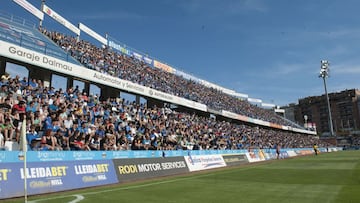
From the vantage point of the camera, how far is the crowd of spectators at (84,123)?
13.1m

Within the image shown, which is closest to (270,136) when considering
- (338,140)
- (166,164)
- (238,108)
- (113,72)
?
(238,108)

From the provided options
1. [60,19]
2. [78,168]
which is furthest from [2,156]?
[60,19]

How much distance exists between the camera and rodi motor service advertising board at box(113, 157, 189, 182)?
15.0m

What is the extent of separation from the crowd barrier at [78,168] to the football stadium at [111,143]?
0.04m

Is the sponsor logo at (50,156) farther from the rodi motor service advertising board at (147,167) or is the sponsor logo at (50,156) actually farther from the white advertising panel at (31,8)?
the white advertising panel at (31,8)

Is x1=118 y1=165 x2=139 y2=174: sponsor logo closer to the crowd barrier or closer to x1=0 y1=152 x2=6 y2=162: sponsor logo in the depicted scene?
the crowd barrier

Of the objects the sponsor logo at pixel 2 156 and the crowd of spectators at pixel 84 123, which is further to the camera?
the crowd of spectators at pixel 84 123

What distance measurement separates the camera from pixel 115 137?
1811cm

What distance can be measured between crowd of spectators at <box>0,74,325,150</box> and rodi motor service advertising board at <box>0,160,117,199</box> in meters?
1.30

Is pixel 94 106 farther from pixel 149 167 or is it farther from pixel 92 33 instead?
pixel 92 33

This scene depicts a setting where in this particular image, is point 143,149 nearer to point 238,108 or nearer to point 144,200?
point 144,200

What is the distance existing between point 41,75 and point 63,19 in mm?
10358

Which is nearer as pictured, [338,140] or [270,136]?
[270,136]

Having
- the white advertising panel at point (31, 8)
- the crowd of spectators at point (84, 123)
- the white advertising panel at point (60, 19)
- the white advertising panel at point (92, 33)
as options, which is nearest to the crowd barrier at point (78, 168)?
A: the crowd of spectators at point (84, 123)
